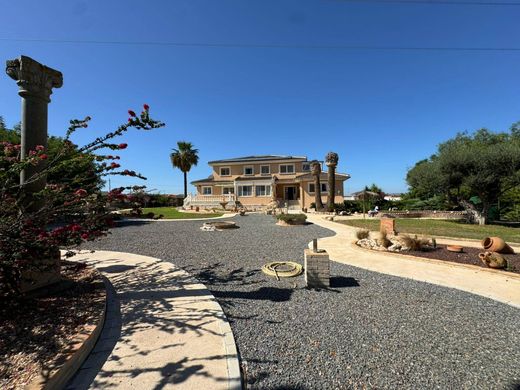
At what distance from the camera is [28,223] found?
3.50 meters

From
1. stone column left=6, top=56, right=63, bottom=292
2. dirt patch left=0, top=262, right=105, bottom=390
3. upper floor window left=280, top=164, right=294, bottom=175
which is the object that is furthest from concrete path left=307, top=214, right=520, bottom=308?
upper floor window left=280, top=164, right=294, bottom=175

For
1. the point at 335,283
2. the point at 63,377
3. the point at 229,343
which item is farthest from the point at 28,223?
the point at 335,283

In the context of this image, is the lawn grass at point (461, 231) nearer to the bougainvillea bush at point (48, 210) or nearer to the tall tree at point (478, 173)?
the tall tree at point (478, 173)

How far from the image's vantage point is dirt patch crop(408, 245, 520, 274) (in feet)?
21.7

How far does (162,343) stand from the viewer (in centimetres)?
314

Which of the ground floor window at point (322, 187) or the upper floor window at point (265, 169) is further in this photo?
the upper floor window at point (265, 169)

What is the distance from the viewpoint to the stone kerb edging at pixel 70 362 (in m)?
2.30

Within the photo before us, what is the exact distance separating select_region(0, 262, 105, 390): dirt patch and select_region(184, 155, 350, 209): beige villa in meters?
27.9

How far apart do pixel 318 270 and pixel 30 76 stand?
23.4 ft

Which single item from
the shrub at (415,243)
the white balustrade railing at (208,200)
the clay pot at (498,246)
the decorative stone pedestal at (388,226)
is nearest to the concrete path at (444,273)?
the shrub at (415,243)

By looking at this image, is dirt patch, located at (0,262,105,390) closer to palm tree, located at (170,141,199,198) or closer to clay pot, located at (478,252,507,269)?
clay pot, located at (478,252,507,269)

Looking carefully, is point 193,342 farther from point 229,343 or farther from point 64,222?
point 64,222

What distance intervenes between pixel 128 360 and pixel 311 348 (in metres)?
2.35

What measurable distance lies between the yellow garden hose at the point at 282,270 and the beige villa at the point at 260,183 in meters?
26.1
